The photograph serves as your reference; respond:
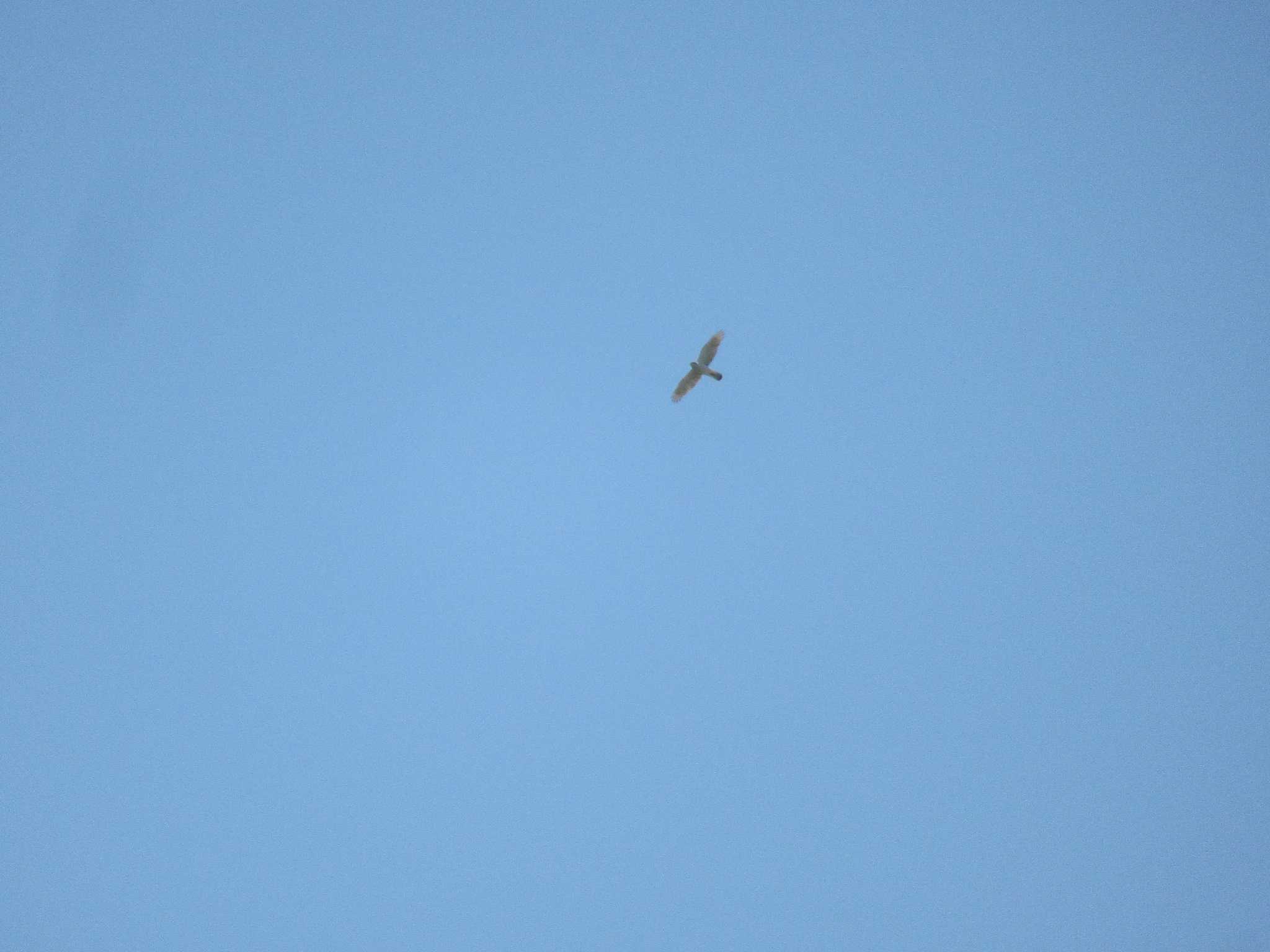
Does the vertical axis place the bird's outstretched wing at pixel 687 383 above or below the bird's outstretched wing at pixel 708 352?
below

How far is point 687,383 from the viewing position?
1305 cm

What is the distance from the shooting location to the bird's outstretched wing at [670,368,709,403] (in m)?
12.9

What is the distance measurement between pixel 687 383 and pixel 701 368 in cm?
40

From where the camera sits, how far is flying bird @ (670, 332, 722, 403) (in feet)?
42.3

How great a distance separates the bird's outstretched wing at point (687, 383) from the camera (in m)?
12.9

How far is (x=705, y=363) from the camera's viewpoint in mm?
13062

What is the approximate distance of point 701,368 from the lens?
42.1 feet

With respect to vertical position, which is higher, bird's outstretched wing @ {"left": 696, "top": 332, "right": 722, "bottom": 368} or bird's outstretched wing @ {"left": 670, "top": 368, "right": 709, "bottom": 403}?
bird's outstretched wing @ {"left": 696, "top": 332, "right": 722, "bottom": 368}

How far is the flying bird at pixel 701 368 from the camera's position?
1288cm
